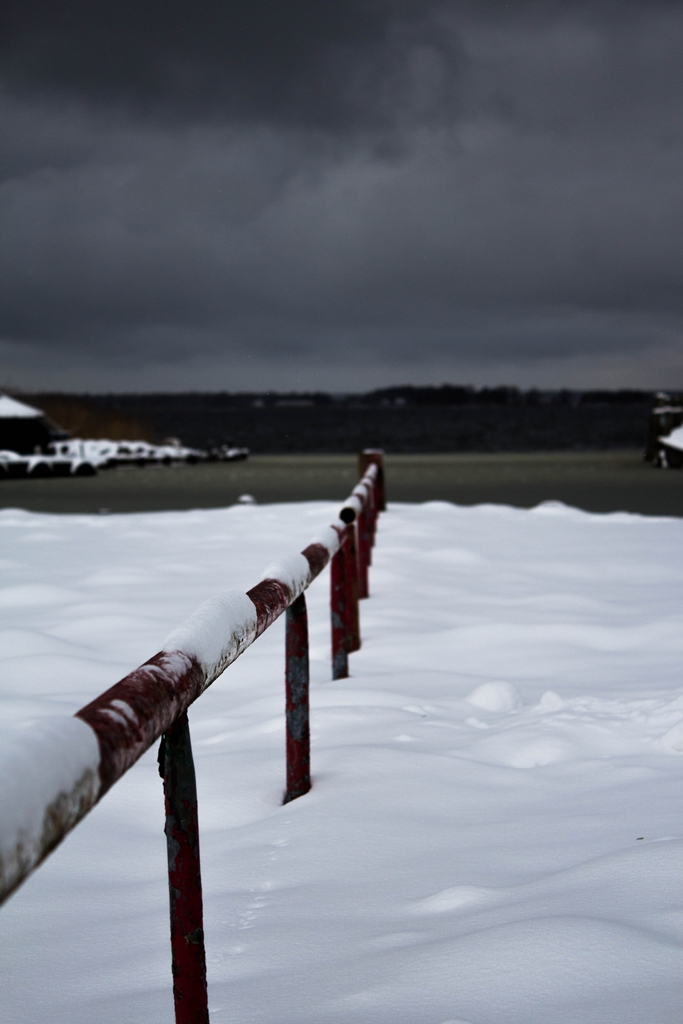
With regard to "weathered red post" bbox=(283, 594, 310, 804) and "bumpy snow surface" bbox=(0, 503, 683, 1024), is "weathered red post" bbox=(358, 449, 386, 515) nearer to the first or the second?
"bumpy snow surface" bbox=(0, 503, 683, 1024)

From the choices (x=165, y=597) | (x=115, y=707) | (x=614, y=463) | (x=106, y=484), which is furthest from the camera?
(x=614, y=463)

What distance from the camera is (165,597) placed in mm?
7035

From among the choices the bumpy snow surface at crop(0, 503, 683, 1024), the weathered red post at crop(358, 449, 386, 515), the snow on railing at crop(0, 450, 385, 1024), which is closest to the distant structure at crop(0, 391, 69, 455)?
the weathered red post at crop(358, 449, 386, 515)

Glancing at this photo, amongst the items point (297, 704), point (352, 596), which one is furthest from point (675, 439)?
point (297, 704)

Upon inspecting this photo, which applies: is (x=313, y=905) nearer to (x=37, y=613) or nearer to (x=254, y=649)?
(x=254, y=649)

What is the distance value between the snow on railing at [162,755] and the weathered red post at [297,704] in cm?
22

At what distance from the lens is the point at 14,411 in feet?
103

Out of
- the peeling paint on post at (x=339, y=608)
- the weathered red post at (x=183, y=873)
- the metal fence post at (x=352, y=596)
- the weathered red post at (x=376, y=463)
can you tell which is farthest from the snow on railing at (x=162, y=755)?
the weathered red post at (x=376, y=463)

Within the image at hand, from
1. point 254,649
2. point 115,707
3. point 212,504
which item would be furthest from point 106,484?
point 115,707

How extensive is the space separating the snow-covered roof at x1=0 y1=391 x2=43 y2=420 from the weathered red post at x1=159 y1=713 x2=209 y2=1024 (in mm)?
31634

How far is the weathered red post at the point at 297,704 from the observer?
2959 millimetres

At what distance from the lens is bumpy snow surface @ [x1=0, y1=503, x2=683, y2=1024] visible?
68.2 inches

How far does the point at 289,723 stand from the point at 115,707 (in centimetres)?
188

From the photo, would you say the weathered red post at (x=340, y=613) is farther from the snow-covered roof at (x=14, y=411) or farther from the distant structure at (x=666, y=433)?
the snow-covered roof at (x=14, y=411)
